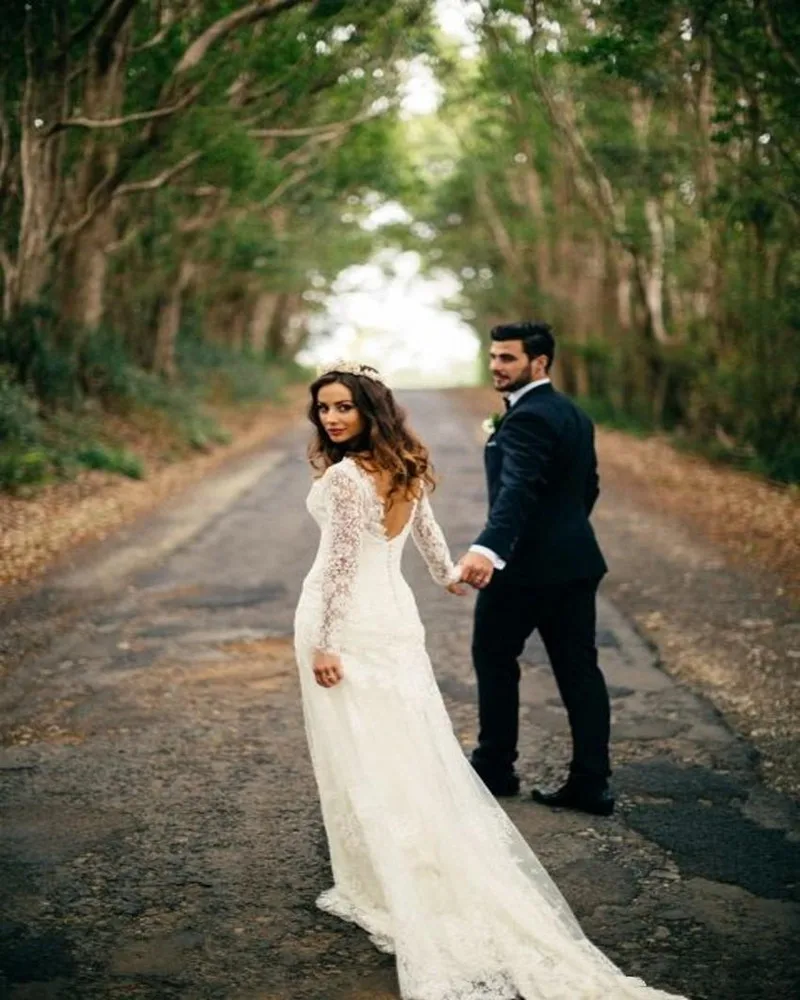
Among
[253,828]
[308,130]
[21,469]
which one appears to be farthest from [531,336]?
[308,130]

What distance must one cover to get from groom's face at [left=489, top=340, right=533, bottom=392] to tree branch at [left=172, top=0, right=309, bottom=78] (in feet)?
28.8

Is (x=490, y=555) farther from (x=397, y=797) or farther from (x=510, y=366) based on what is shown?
(x=397, y=797)

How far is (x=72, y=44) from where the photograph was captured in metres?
13.1

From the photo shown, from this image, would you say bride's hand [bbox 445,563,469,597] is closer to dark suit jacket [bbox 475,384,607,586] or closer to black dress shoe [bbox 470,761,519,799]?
dark suit jacket [bbox 475,384,607,586]

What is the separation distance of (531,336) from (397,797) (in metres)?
2.08

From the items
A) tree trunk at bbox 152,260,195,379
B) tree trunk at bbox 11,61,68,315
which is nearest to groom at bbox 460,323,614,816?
tree trunk at bbox 11,61,68,315

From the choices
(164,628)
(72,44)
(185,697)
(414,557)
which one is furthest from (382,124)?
(185,697)

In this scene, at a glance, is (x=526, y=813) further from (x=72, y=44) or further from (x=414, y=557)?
(x=72, y=44)

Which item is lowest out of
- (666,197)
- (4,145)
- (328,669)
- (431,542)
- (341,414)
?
(328,669)

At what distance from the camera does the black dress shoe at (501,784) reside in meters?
4.98

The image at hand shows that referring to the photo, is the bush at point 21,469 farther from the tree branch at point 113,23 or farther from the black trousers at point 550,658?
the black trousers at point 550,658

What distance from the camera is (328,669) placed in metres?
3.79

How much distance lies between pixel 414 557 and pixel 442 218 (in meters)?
33.8

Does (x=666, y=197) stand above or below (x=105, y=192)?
above
